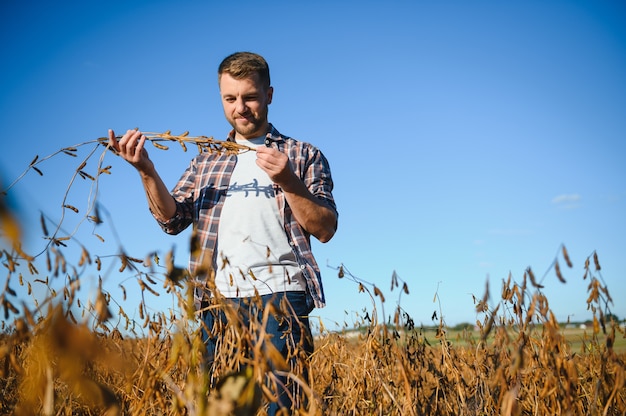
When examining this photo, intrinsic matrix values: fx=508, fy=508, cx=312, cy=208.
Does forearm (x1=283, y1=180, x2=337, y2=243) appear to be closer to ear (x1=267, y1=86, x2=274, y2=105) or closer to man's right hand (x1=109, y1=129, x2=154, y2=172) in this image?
man's right hand (x1=109, y1=129, x2=154, y2=172)

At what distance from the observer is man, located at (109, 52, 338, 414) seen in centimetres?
233

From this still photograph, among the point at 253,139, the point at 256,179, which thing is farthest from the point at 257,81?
the point at 256,179

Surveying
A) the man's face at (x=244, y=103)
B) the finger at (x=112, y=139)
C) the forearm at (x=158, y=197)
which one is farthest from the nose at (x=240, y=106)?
the finger at (x=112, y=139)

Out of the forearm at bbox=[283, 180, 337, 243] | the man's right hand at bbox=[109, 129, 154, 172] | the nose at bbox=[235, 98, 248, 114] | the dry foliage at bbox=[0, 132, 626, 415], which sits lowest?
the dry foliage at bbox=[0, 132, 626, 415]

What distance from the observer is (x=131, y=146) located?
214cm

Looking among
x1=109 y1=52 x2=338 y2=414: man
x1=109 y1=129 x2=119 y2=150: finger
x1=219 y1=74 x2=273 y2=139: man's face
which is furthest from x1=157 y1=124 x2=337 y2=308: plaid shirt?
x1=109 y1=129 x2=119 y2=150: finger

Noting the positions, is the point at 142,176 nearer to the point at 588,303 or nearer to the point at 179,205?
the point at 179,205

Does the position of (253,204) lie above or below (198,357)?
above

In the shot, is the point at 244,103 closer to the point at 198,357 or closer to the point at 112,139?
the point at 112,139

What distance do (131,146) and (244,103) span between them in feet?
2.77

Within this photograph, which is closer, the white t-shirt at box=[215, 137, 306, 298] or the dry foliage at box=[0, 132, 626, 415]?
the dry foliage at box=[0, 132, 626, 415]

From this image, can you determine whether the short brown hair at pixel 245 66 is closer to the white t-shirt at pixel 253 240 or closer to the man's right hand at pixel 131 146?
the white t-shirt at pixel 253 240

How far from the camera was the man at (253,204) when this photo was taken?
7.65ft

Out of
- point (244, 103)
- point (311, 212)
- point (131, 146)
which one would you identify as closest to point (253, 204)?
point (311, 212)
